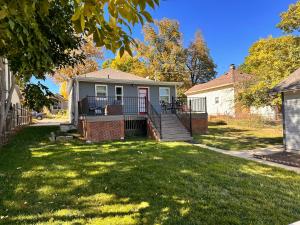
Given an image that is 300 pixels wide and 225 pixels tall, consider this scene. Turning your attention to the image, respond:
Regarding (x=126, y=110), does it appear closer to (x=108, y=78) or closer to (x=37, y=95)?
(x=108, y=78)

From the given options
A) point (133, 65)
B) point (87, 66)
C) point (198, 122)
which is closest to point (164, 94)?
point (198, 122)

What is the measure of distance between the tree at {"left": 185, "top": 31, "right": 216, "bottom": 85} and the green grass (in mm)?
33850

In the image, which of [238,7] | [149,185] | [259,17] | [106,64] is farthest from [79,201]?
[106,64]

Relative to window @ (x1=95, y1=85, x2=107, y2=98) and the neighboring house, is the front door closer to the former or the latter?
window @ (x1=95, y1=85, x2=107, y2=98)

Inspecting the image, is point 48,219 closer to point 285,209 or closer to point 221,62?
point 285,209

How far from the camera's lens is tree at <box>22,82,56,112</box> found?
8.22m

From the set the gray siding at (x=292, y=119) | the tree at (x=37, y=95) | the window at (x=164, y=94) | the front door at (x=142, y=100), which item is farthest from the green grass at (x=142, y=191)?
the window at (x=164, y=94)

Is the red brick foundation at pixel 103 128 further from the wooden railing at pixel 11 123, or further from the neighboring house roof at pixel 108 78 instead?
the wooden railing at pixel 11 123

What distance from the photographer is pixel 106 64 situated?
3619cm

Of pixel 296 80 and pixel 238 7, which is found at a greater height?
pixel 238 7

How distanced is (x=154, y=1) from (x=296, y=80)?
1048 cm

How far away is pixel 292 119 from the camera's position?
34.6 feet

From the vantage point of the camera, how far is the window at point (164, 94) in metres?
18.5

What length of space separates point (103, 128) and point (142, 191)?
8.27 m
